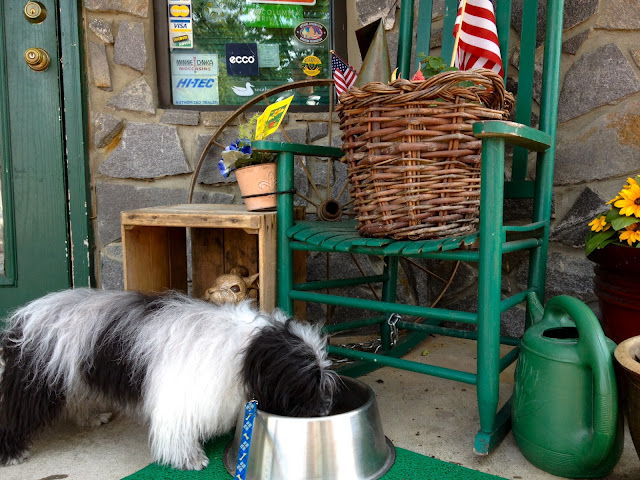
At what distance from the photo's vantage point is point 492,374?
1.02 m

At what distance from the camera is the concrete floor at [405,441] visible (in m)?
1.03

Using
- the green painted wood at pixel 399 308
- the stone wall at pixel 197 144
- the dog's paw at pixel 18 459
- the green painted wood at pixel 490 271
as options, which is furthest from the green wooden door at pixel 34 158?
the green painted wood at pixel 490 271

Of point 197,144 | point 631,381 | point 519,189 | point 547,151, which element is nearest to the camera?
point 631,381

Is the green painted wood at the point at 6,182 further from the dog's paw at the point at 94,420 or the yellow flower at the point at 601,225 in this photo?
the yellow flower at the point at 601,225

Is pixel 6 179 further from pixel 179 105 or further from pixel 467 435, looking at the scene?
pixel 467 435

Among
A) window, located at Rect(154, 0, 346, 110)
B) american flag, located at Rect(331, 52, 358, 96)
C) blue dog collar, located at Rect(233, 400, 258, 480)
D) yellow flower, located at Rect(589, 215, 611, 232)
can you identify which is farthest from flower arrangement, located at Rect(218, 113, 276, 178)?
yellow flower, located at Rect(589, 215, 611, 232)

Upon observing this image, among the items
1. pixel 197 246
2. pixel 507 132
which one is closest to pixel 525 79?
pixel 507 132

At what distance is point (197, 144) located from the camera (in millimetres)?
1928

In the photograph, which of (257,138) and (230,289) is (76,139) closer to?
(257,138)

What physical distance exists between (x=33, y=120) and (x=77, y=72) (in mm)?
250

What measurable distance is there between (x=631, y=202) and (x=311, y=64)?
128cm

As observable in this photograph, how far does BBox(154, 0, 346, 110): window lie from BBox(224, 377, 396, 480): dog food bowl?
138 centimetres

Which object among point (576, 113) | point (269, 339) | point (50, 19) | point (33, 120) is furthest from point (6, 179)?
point (576, 113)

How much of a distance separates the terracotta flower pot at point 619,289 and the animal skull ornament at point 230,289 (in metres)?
0.94
